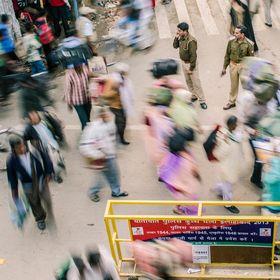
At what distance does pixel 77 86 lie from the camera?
8602 mm

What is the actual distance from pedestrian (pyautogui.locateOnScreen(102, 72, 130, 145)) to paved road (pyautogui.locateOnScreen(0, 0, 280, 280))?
0.79 meters

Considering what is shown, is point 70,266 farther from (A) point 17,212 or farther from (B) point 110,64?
(B) point 110,64

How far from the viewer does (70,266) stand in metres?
5.50

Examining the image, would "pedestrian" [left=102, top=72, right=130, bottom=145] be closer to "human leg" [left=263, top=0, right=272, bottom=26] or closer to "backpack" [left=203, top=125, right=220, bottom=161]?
"backpack" [left=203, top=125, right=220, bottom=161]

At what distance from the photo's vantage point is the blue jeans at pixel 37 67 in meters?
11.2

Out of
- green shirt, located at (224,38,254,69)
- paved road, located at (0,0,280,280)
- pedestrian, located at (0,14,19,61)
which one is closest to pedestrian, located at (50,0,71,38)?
pedestrian, located at (0,14,19,61)

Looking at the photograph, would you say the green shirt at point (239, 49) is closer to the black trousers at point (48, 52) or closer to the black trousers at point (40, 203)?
the black trousers at point (40, 203)

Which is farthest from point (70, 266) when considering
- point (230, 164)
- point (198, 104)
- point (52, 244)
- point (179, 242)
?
point (198, 104)

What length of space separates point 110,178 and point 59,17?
621 cm

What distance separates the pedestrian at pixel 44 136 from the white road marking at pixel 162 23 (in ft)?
16.9

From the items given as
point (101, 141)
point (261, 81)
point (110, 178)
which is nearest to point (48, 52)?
point (110, 178)

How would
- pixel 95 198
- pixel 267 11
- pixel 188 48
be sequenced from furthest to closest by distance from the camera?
1. pixel 267 11
2. pixel 188 48
3. pixel 95 198

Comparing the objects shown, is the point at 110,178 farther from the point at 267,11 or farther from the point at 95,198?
the point at 267,11

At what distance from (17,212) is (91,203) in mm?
1175
